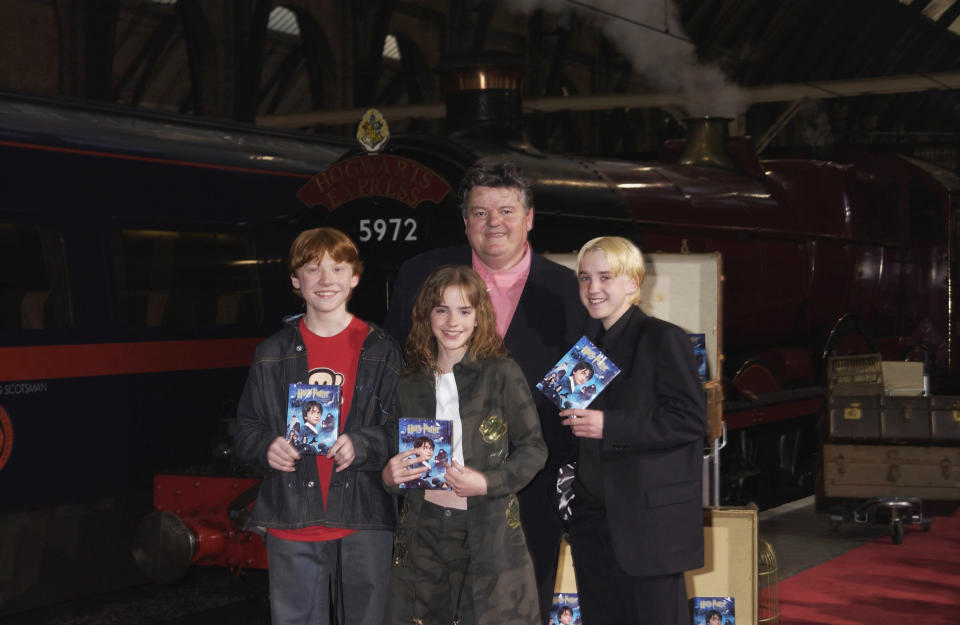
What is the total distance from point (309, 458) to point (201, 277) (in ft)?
15.7

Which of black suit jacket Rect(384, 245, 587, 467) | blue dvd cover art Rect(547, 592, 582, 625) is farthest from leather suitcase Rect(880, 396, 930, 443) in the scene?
black suit jacket Rect(384, 245, 587, 467)

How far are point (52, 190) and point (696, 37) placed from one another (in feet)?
65.8

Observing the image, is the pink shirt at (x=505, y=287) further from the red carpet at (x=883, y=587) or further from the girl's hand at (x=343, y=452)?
the red carpet at (x=883, y=587)

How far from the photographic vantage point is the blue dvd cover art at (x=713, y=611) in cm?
535

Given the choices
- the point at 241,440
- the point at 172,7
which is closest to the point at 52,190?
the point at 241,440

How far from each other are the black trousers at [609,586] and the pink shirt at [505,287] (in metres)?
0.72

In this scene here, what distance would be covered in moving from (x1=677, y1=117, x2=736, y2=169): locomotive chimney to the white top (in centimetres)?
831

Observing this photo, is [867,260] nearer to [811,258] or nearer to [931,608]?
[811,258]

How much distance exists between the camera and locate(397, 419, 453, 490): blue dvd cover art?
405 cm

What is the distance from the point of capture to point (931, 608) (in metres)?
7.05

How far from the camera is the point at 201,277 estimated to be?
8883 mm

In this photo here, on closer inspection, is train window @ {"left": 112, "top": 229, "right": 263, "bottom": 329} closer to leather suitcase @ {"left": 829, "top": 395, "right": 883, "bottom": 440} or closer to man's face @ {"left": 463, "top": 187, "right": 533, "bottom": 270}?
man's face @ {"left": 463, "top": 187, "right": 533, "bottom": 270}


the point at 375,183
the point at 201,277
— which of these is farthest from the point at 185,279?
the point at 375,183

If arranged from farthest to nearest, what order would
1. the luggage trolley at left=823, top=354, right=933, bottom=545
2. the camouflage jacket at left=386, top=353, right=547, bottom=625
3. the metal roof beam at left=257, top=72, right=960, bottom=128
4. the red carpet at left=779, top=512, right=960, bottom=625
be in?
1. the metal roof beam at left=257, top=72, right=960, bottom=128
2. the luggage trolley at left=823, top=354, right=933, bottom=545
3. the red carpet at left=779, top=512, right=960, bottom=625
4. the camouflage jacket at left=386, top=353, right=547, bottom=625
